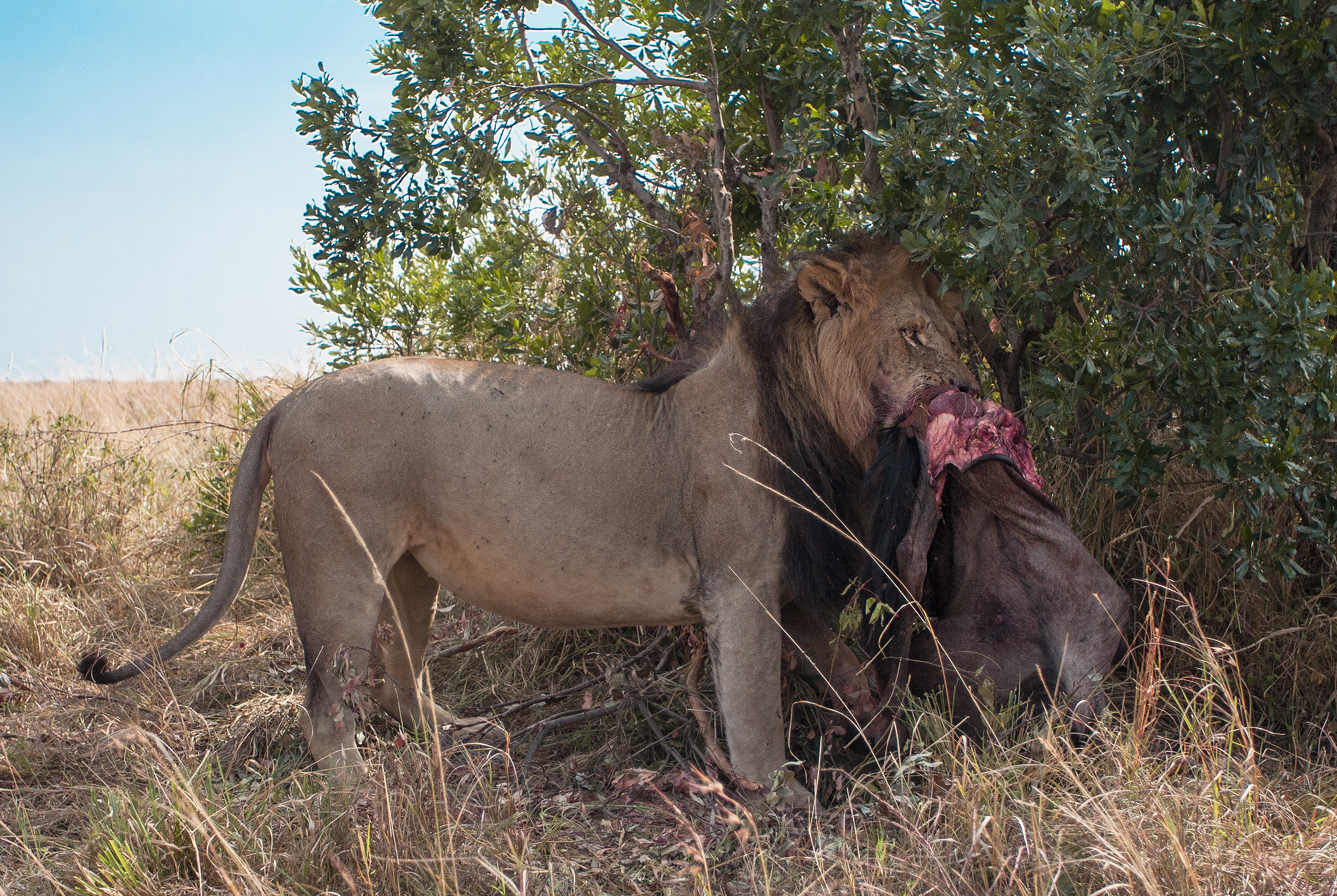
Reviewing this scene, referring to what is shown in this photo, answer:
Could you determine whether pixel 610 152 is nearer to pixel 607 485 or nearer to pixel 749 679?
pixel 607 485

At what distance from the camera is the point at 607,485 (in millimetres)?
2982

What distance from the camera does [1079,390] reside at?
3.02 metres

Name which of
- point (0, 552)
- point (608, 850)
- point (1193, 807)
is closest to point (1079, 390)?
point (1193, 807)

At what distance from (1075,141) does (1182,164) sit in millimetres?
759

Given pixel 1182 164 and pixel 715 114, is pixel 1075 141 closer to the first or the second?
pixel 1182 164

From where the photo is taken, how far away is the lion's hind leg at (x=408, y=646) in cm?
344

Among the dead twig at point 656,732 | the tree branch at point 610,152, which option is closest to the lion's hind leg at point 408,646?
the dead twig at point 656,732

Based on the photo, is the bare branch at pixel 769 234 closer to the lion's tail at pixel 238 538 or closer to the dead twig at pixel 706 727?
the dead twig at pixel 706 727

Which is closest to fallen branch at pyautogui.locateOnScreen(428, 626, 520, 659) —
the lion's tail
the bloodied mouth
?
the lion's tail

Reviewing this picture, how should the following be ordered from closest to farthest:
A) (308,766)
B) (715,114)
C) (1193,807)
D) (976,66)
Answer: (1193,807)
(976,66)
(308,766)
(715,114)

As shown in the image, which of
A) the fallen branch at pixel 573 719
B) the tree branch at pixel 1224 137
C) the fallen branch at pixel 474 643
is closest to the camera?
the tree branch at pixel 1224 137

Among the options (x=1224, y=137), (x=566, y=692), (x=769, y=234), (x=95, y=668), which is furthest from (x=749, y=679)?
(x=1224, y=137)

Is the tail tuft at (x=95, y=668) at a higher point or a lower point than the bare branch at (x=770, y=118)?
lower

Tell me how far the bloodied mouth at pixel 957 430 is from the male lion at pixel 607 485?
0.22 ft
